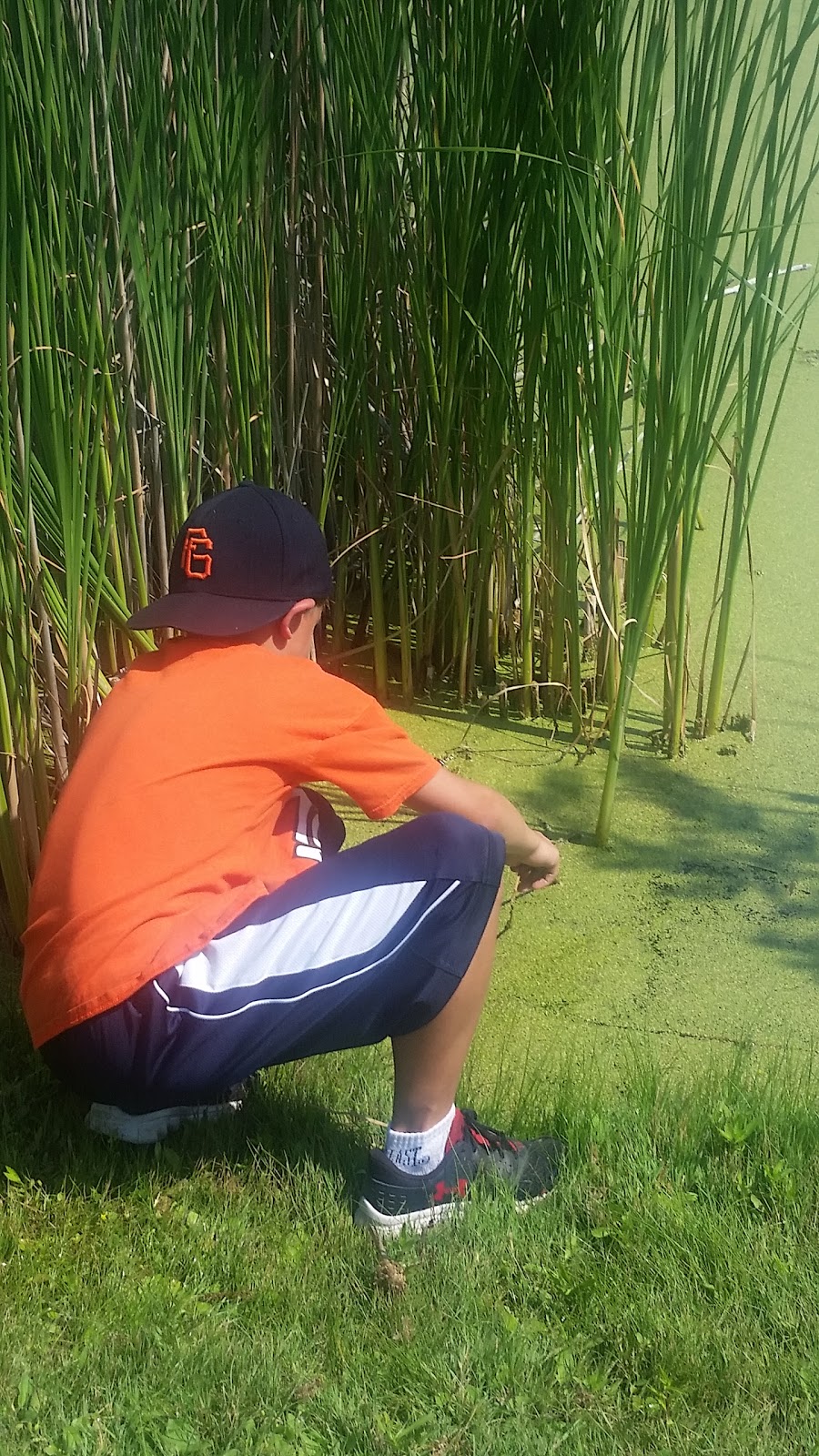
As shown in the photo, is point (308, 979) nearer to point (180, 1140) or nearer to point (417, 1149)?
point (417, 1149)

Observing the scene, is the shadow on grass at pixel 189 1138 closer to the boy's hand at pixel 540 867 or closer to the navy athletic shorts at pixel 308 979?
the navy athletic shorts at pixel 308 979

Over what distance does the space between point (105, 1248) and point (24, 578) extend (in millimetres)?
776

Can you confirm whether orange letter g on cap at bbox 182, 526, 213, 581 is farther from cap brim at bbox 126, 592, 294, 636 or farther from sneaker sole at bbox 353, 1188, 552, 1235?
sneaker sole at bbox 353, 1188, 552, 1235

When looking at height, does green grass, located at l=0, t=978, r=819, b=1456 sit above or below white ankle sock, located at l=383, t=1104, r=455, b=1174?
below

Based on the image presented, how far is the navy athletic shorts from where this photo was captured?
4.10 feet

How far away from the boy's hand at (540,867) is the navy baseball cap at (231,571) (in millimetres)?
382

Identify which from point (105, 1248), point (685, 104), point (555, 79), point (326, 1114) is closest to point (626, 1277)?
point (326, 1114)

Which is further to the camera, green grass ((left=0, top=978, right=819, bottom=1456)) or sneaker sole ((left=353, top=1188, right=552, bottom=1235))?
sneaker sole ((left=353, top=1188, right=552, bottom=1235))

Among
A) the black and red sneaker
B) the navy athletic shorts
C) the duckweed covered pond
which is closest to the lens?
the navy athletic shorts

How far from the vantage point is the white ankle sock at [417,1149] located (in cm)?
137

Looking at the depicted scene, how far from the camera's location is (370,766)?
131 centimetres

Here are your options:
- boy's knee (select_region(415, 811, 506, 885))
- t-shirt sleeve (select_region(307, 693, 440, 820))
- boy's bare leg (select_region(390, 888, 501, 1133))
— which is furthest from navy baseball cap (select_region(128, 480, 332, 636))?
A: boy's bare leg (select_region(390, 888, 501, 1133))

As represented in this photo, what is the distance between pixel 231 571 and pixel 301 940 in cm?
38

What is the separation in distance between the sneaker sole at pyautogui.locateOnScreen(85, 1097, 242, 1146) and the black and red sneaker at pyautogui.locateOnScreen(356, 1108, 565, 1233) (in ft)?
0.75
